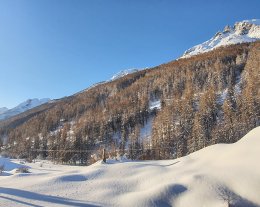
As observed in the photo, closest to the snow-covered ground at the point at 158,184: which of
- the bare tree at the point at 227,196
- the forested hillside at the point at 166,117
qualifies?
the bare tree at the point at 227,196

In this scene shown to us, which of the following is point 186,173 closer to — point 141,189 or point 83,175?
point 141,189

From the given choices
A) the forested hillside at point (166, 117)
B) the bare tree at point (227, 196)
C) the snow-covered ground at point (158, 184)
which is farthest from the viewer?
the forested hillside at point (166, 117)

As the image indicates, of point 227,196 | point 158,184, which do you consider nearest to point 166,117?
point 158,184

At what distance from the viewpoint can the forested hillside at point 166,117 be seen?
8181 centimetres

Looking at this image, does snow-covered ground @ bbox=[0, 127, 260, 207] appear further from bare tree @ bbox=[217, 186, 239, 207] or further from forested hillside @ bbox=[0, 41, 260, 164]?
forested hillside @ bbox=[0, 41, 260, 164]

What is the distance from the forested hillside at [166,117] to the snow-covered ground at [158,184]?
37.2 m

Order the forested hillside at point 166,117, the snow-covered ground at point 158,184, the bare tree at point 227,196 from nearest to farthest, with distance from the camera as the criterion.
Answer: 1. the bare tree at point 227,196
2. the snow-covered ground at point 158,184
3. the forested hillside at point 166,117

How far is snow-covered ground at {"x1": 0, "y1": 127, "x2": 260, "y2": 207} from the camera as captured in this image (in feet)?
36.3

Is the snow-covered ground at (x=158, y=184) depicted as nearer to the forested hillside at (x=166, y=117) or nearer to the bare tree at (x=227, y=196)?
the bare tree at (x=227, y=196)

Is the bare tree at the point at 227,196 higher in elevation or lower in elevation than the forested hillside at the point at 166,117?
lower

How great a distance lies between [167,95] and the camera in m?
144

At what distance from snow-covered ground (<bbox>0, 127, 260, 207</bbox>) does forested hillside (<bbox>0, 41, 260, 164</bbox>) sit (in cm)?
3718

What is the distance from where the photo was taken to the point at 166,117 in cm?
10200

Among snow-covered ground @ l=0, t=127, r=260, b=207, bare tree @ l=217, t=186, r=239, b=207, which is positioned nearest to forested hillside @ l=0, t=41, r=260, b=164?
snow-covered ground @ l=0, t=127, r=260, b=207
